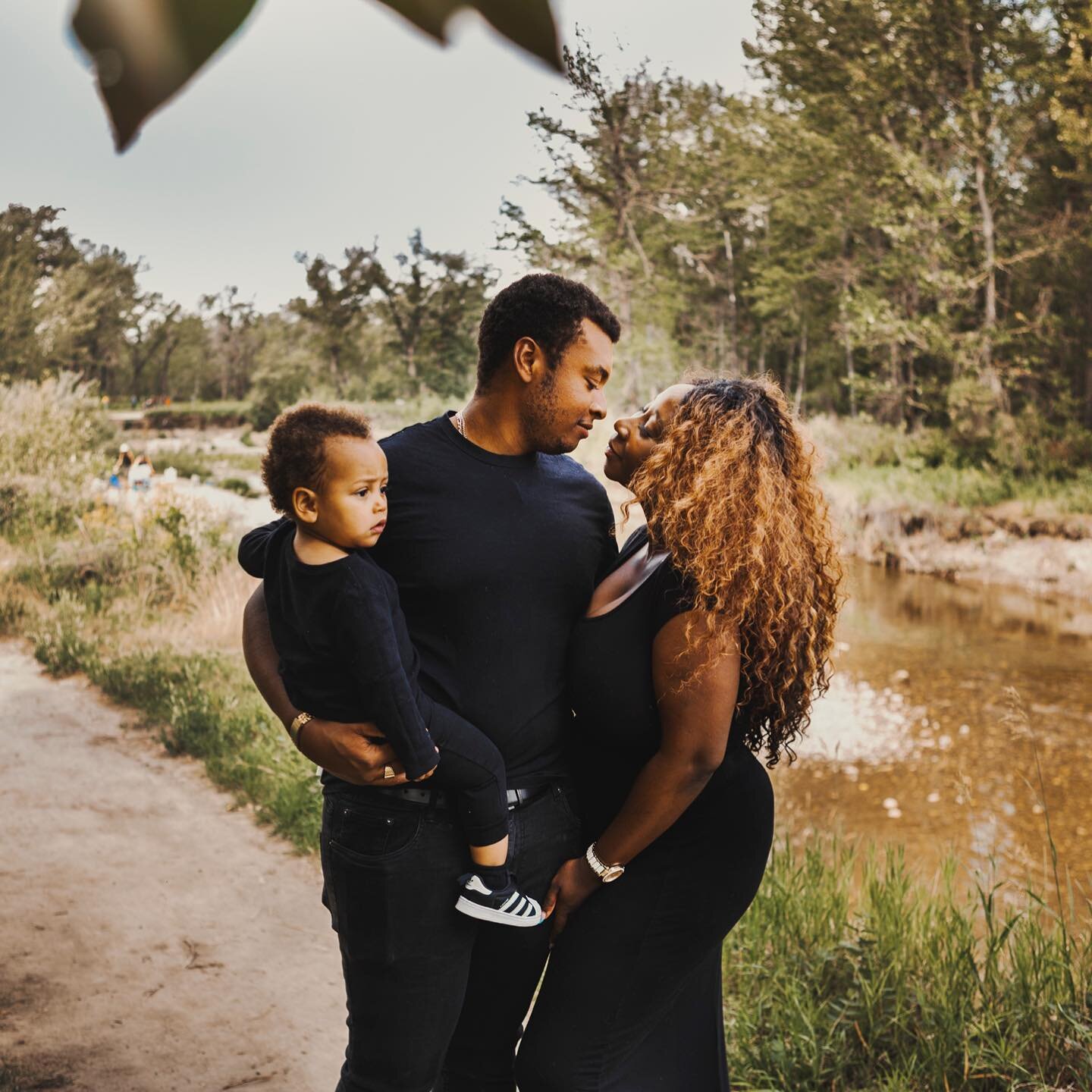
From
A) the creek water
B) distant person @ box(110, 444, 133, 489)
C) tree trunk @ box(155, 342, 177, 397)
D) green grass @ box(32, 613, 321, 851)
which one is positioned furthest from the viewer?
tree trunk @ box(155, 342, 177, 397)

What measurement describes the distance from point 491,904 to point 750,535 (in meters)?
0.74

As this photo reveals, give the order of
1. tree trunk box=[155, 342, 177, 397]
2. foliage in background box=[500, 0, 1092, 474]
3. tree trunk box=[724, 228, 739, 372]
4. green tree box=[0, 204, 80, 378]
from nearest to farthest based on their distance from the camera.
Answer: green tree box=[0, 204, 80, 378] → foliage in background box=[500, 0, 1092, 474] → tree trunk box=[155, 342, 177, 397] → tree trunk box=[724, 228, 739, 372]

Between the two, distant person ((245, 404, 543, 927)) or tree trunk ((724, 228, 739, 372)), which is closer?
distant person ((245, 404, 543, 927))

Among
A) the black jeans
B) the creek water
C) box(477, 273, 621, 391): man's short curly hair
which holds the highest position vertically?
box(477, 273, 621, 391): man's short curly hair

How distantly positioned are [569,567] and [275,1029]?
2396mm

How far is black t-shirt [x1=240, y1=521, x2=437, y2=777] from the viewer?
1652 mm

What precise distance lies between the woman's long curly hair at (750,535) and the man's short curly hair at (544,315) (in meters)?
0.22

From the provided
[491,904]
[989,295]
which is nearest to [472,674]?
[491,904]

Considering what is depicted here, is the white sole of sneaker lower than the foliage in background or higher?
lower

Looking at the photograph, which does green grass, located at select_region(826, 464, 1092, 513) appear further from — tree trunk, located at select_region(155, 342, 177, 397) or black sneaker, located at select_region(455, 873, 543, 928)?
black sneaker, located at select_region(455, 873, 543, 928)

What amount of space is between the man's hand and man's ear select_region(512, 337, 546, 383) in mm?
649

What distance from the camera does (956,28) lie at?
17.2 m

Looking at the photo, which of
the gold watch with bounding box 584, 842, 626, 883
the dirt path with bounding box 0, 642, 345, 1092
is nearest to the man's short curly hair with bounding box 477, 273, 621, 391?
the gold watch with bounding box 584, 842, 626, 883

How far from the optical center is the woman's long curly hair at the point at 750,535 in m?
1.72
